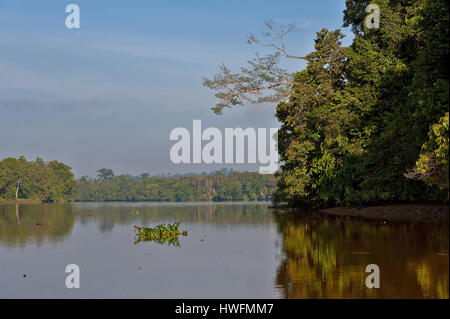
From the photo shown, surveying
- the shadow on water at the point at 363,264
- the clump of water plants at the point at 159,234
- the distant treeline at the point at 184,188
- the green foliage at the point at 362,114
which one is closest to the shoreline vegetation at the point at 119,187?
the distant treeline at the point at 184,188

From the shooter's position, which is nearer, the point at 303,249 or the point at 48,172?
the point at 303,249

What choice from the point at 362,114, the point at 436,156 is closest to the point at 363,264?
the point at 436,156

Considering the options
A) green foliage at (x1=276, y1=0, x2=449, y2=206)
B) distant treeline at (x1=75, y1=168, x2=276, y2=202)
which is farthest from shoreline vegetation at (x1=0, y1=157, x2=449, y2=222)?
green foliage at (x1=276, y1=0, x2=449, y2=206)

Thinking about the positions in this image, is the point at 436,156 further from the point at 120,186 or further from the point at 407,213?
the point at 120,186

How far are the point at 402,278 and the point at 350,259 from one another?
11.7ft

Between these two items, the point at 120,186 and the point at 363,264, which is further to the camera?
the point at 120,186

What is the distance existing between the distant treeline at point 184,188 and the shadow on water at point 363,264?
421 feet

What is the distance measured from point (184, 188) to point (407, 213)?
13512 centimetres

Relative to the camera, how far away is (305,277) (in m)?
12.7

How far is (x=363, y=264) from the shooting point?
1430 centimetres
